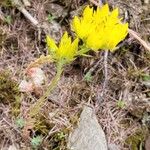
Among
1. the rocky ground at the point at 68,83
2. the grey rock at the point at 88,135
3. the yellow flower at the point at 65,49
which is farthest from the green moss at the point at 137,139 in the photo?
the yellow flower at the point at 65,49

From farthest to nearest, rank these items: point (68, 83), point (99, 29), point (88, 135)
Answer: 1. point (68, 83)
2. point (88, 135)
3. point (99, 29)

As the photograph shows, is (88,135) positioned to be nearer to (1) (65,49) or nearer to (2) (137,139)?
(2) (137,139)

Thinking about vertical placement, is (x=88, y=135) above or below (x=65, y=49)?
below

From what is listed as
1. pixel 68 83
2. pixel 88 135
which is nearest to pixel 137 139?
pixel 88 135

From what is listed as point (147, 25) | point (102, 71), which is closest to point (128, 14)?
point (147, 25)

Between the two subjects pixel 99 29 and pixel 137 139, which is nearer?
pixel 99 29

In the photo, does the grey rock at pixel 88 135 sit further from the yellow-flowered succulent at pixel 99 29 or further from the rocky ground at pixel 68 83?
the yellow-flowered succulent at pixel 99 29

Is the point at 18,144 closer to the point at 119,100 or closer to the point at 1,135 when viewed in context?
the point at 1,135

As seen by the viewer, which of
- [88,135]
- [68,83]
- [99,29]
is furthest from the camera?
[68,83]

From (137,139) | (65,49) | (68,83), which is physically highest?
(65,49)
